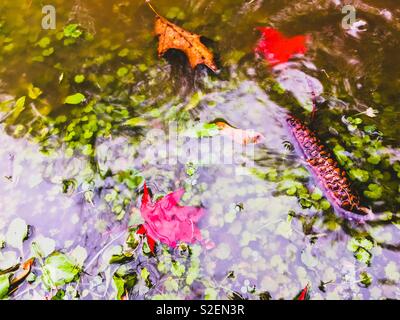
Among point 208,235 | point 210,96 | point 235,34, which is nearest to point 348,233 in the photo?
point 208,235

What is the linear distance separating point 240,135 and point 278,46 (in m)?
0.93

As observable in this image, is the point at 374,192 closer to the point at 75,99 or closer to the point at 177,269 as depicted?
the point at 177,269

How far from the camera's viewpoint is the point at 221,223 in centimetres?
245

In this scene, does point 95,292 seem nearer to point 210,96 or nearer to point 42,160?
point 42,160

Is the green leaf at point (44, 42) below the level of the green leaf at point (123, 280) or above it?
above

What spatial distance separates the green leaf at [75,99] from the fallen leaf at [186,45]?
768 millimetres

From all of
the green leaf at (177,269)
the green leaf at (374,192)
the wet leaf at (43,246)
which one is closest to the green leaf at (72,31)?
the wet leaf at (43,246)

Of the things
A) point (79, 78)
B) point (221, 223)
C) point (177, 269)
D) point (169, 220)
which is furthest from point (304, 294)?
point (79, 78)

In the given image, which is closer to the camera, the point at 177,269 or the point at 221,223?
the point at 177,269

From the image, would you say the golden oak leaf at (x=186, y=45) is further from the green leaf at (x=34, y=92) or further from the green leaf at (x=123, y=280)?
the green leaf at (x=123, y=280)

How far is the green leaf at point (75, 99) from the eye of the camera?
9.73ft
